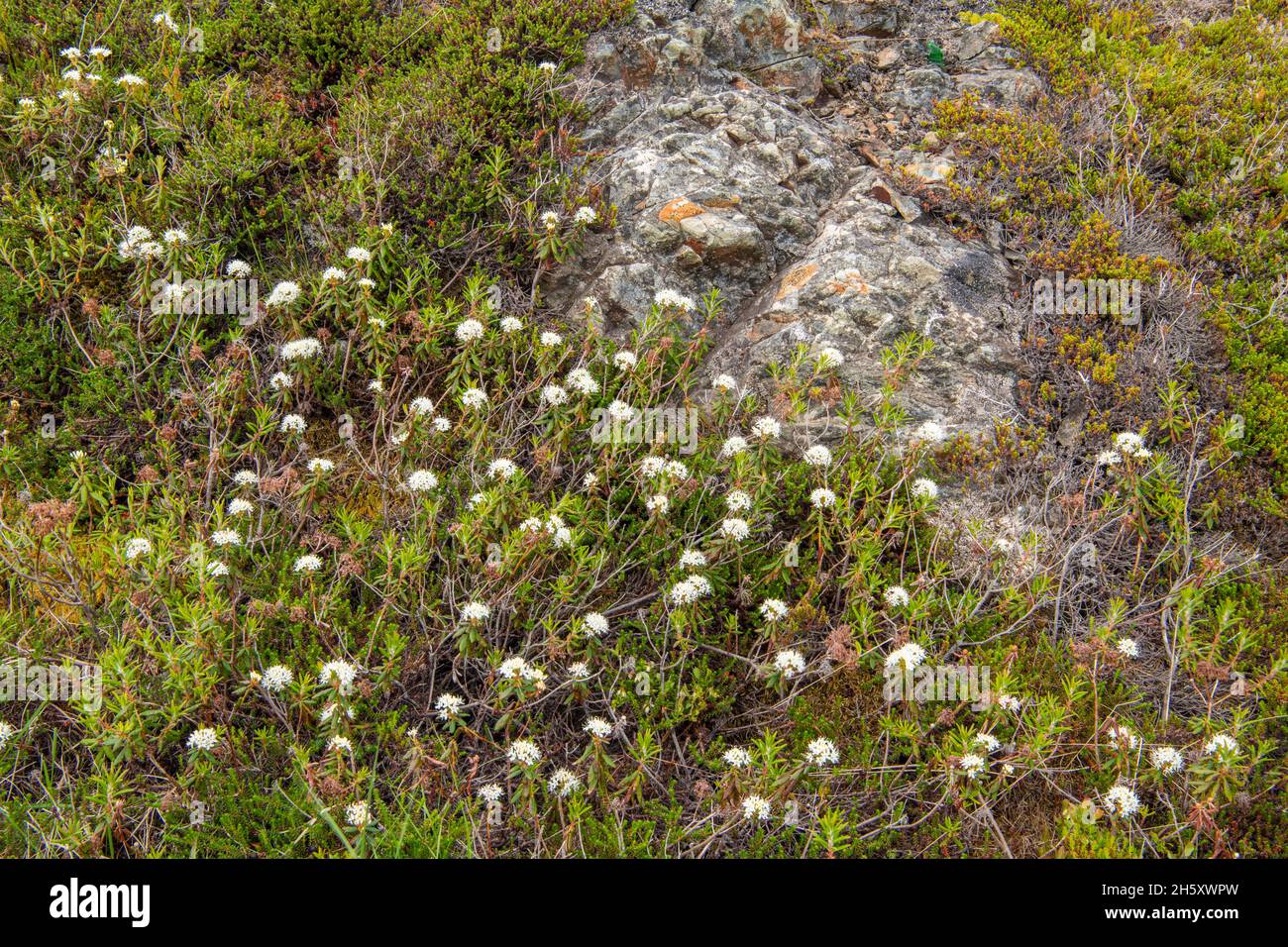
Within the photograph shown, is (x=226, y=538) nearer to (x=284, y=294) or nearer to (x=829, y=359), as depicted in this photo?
(x=284, y=294)

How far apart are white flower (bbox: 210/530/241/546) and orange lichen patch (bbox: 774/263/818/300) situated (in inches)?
152

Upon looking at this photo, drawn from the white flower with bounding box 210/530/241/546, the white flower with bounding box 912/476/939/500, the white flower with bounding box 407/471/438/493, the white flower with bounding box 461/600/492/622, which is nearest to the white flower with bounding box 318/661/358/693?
the white flower with bounding box 461/600/492/622

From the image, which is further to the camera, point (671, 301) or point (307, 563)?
point (671, 301)

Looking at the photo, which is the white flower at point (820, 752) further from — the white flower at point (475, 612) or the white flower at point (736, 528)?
the white flower at point (475, 612)

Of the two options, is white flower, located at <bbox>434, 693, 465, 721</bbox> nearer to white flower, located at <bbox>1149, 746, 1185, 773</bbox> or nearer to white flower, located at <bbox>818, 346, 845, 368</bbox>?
white flower, located at <bbox>818, 346, 845, 368</bbox>

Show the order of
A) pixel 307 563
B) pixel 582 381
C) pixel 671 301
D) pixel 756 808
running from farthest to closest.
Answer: pixel 671 301
pixel 582 381
pixel 307 563
pixel 756 808

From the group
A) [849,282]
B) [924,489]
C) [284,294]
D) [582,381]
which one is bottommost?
[924,489]

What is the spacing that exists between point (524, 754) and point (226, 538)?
1.85 metres

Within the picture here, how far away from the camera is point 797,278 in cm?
607

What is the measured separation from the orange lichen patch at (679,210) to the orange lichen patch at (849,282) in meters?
1.14

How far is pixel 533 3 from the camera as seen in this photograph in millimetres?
7047

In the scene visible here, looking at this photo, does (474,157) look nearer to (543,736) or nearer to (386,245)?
(386,245)

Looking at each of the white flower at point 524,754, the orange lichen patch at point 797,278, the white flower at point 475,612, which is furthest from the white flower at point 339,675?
the orange lichen patch at point 797,278

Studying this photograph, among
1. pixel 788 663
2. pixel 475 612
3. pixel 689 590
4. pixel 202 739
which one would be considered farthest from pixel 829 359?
pixel 202 739
